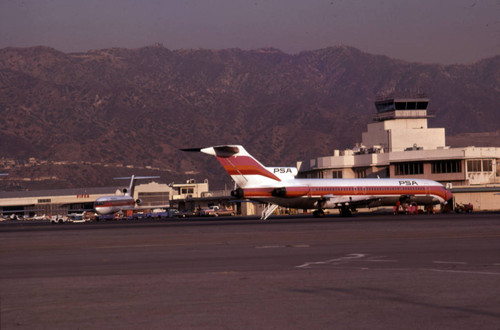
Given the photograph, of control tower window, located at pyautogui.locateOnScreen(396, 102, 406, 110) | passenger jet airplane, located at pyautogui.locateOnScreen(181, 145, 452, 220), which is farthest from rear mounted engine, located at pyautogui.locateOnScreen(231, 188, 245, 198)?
control tower window, located at pyautogui.locateOnScreen(396, 102, 406, 110)

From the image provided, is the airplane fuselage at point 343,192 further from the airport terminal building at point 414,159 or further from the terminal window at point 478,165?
the terminal window at point 478,165

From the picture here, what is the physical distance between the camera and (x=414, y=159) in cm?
12431

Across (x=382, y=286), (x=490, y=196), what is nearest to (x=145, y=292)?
(x=382, y=286)

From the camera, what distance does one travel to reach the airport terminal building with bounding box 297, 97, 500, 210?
117 metres

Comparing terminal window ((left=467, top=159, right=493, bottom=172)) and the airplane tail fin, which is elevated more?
terminal window ((left=467, top=159, right=493, bottom=172))

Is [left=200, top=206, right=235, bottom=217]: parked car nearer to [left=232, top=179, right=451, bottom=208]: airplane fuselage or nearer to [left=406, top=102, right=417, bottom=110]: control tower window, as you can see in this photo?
[left=406, top=102, right=417, bottom=110]: control tower window

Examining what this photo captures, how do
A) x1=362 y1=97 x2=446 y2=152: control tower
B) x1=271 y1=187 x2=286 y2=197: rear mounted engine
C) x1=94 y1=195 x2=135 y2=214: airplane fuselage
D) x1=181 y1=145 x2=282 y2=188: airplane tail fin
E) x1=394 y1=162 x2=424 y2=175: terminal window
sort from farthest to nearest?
x1=362 y1=97 x2=446 y2=152: control tower
x1=394 y1=162 x2=424 y2=175: terminal window
x1=94 y1=195 x2=135 y2=214: airplane fuselage
x1=271 y1=187 x2=286 y2=197: rear mounted engine
x1=181 y1=145 x2=282 y2=188: airplane tail fin

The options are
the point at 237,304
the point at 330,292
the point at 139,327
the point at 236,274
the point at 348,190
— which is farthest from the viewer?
the point at 348,190

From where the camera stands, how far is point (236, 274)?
61.3 feet

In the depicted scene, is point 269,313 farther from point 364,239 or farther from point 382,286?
point 364,239

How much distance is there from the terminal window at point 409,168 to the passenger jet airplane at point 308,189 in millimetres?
38951

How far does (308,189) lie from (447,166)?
176 ft

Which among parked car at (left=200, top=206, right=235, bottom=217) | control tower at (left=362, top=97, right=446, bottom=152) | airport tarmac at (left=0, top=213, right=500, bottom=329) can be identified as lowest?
airport tarmac at (left=0, top=213, right=500, bottom=329)

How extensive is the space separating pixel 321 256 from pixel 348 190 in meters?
54.6
